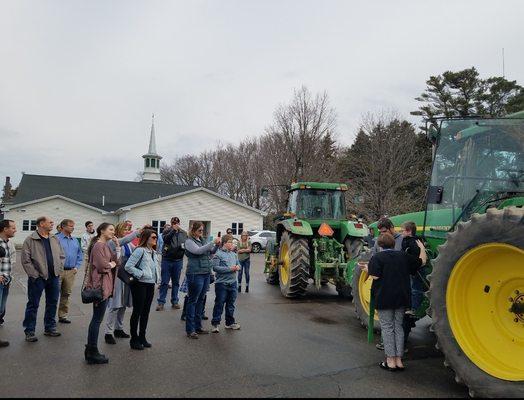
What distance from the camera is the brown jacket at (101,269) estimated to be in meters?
5.24

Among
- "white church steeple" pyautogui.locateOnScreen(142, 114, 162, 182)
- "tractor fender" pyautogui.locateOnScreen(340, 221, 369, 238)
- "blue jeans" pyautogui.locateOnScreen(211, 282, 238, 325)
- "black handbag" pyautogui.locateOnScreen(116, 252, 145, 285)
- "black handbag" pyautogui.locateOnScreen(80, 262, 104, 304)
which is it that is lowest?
"blue jeans" pyautogui.locateOnScreen(211, 282, 238, 325)

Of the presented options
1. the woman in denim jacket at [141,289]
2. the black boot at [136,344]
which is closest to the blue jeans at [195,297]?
the woman in denim jacket at [141,289]

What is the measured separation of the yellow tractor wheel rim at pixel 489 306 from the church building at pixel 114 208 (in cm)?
2829

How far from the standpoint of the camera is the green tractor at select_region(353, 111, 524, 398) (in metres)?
4.00

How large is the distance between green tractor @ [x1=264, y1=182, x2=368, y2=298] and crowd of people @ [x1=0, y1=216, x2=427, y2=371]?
2579 mm

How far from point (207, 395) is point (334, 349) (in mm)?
2186

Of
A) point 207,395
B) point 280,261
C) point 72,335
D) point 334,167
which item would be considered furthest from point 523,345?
point 334,167

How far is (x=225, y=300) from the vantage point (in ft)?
22.5

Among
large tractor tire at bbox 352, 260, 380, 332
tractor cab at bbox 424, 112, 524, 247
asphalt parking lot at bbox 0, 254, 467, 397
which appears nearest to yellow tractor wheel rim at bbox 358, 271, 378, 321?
large tractor tire at bbox 352, 260, 380, 332

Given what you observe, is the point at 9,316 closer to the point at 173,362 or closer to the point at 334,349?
the point at 173,362

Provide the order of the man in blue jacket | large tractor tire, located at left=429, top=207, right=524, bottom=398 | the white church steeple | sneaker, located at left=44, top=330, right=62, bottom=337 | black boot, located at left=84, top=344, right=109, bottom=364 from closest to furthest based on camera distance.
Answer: large tractor tire, located at left=429, top=207, right=524, bottom=398 → black boot, located at left=84, top=344, right=109, bottom=364 → sneaker, located at left=44, top=330, right=62, bottom=337 → the man in blue jacket → the white church steeple

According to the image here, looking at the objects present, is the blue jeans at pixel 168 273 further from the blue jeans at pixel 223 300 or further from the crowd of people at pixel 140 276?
the blue jeans at pixel 223 300

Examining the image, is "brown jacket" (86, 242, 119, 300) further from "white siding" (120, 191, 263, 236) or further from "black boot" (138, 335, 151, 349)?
"white siding" (120, 191, 263, 236)

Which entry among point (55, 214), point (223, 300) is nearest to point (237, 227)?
point (55, 214)
